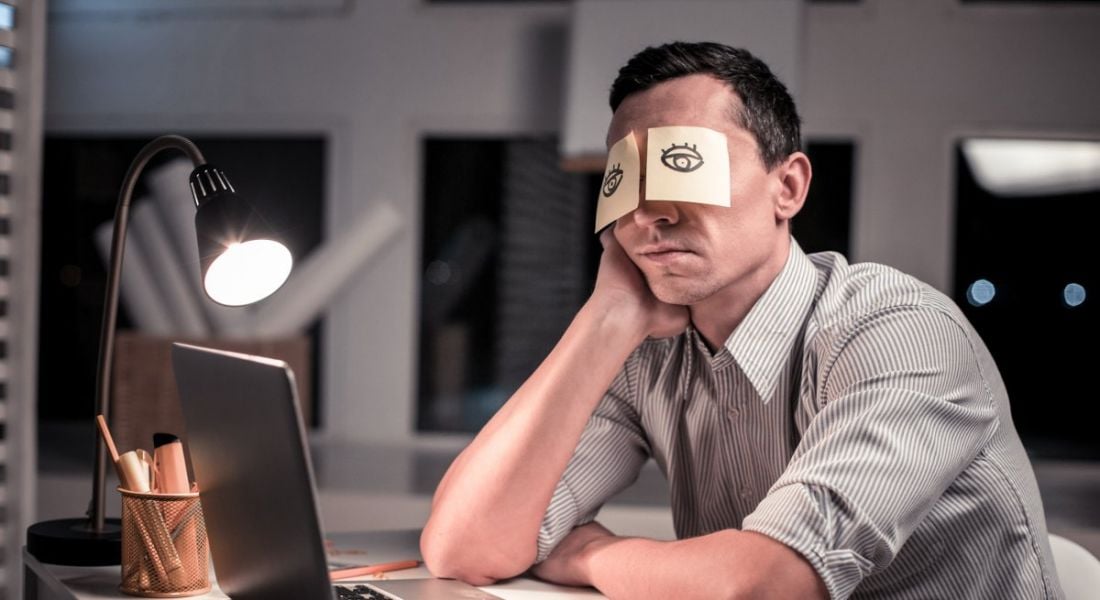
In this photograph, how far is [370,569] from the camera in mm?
1326

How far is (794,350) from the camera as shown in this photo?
4.56 feet

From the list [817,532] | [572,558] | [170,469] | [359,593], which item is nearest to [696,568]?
[817,532]

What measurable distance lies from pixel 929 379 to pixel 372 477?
2294 millimetres

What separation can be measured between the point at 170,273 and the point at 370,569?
238 cm

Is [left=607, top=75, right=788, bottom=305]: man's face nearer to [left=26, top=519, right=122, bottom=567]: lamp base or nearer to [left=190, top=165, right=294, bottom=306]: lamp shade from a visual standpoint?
[left=190, top=165, right=294, bottom=306]: lamp shade

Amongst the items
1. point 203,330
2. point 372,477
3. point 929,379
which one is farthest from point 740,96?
point 203,330

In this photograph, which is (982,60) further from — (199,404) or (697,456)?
(199,404)

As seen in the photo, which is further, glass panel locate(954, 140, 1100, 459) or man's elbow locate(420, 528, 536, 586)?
glass panel locate(954, 140, 1100, 459)

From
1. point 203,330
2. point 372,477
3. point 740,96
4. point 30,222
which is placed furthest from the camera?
point 203,330

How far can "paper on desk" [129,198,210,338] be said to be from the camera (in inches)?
135

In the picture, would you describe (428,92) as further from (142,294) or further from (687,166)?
(687,166)

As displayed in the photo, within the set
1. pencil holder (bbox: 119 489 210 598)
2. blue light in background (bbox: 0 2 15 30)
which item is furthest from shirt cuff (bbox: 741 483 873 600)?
blue light in background (bbox: 0 2 15 30)

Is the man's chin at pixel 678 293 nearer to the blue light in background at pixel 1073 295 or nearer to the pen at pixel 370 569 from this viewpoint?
the pen at pixel 370 569

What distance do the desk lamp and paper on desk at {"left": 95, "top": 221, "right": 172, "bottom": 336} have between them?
2058 mm
